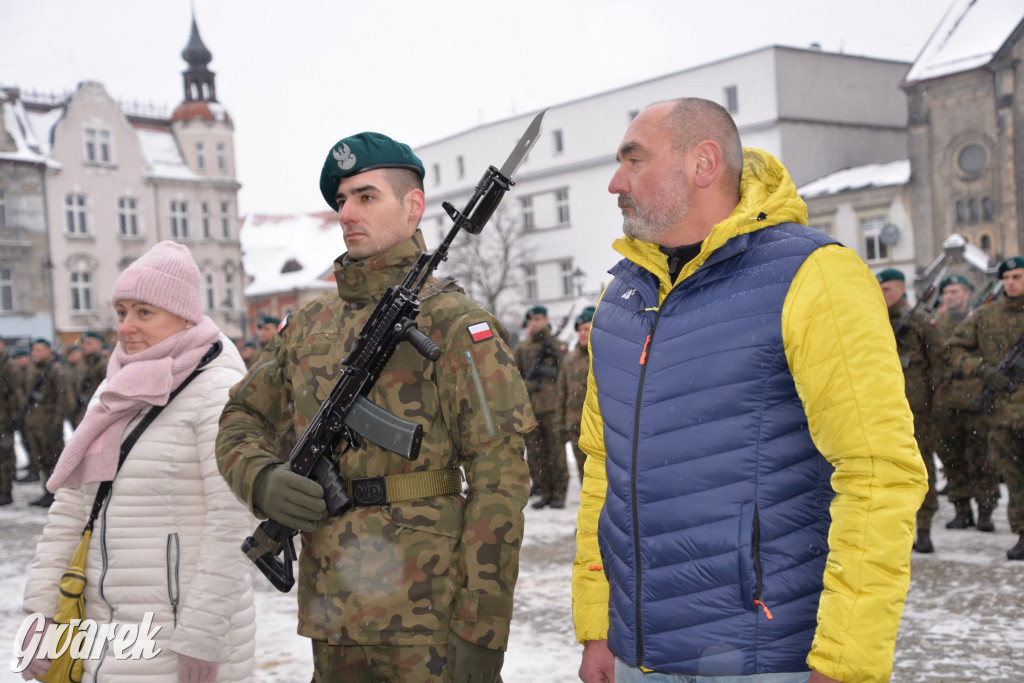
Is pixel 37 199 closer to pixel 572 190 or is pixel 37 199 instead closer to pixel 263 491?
pixel 572 190

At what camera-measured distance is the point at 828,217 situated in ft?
124

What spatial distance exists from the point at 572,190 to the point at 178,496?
43791 millimetres

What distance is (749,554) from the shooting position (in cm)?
209

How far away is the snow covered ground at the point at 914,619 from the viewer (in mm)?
5078

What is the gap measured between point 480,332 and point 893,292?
20.6 ft

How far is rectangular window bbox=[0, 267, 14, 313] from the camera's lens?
3922 centimetres

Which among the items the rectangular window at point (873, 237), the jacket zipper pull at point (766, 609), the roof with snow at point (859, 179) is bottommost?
the jacket zipper pull at point (766, 609)

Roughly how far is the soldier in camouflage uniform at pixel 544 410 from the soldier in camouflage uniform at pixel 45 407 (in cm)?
672

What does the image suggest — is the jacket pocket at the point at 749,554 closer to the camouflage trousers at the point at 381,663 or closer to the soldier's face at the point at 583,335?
the camouflage trousers at the point at 381,663

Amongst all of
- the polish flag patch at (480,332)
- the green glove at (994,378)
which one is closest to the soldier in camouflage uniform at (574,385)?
the green glove at (994,378)

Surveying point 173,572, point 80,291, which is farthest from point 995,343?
point 80,291

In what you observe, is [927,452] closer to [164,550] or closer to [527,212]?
[164,550]

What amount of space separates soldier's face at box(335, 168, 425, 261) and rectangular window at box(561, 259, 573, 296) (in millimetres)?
43539

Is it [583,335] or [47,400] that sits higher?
[583,335]
